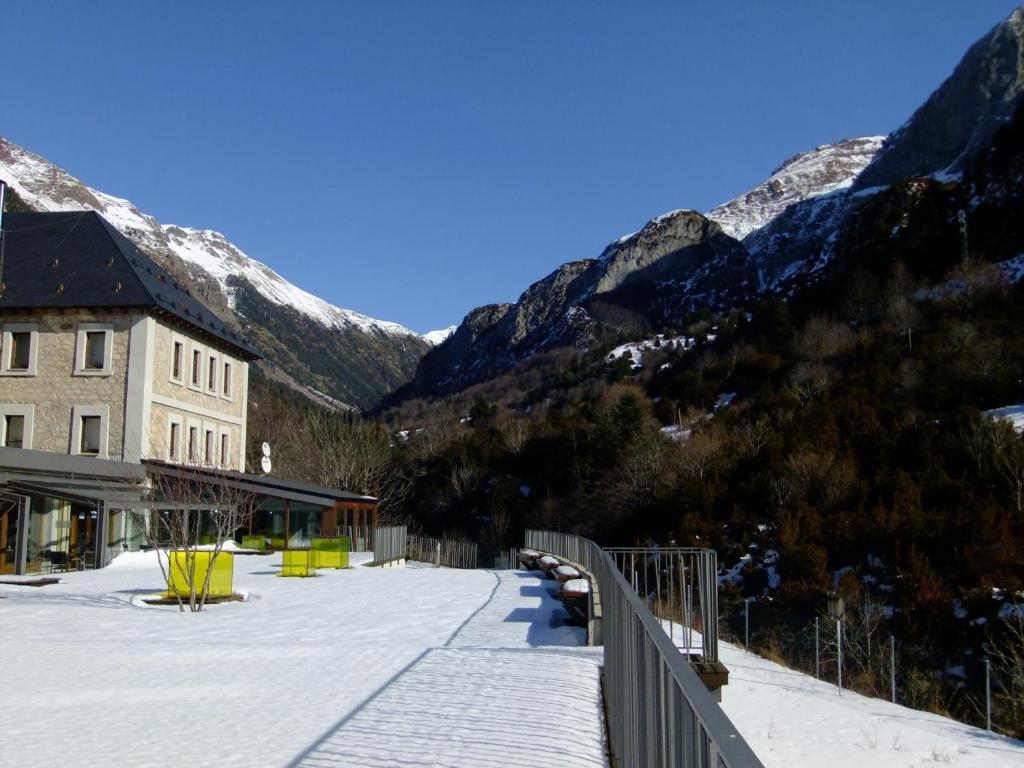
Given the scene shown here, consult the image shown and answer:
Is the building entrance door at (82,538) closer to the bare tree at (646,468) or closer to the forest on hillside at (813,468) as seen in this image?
the forest on hillside at (813,468)

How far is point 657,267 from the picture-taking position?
146625mm

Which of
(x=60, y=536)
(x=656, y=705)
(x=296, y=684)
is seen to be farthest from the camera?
(x=60, y=536)

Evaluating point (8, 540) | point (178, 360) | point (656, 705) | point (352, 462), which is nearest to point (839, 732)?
point (656, 705)

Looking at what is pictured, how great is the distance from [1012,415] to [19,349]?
1548 inches

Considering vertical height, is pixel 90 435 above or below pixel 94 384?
below

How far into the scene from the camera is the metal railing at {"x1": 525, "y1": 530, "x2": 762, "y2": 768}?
90.4 inches

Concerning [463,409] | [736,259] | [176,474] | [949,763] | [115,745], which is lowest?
[949,763]

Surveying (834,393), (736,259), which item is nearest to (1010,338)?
(834,393)

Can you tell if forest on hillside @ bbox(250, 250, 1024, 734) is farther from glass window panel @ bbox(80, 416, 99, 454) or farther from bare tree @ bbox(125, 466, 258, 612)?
glass window panel @ bbox(80, 416, 99, 454)

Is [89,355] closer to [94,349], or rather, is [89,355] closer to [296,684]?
[94,349]

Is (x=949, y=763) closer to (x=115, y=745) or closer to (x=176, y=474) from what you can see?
(x=115, y=745)

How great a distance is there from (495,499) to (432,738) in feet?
173

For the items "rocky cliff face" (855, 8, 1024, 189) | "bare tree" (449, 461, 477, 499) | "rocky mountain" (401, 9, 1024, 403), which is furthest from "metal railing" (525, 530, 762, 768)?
"rocky cliff face" (855, 8, 1024, 189)

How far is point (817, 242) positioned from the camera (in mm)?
129500
